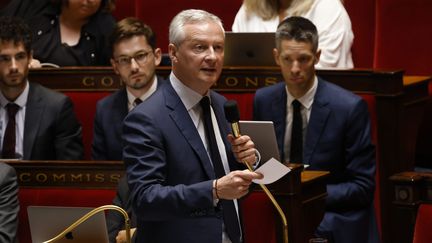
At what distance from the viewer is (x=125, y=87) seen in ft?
5.84

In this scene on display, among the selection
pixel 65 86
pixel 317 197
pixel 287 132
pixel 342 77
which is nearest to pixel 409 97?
pixel 342 77

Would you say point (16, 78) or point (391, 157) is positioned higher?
point (16, 78)

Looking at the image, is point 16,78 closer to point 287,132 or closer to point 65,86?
point 65,86

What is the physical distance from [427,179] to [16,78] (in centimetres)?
86

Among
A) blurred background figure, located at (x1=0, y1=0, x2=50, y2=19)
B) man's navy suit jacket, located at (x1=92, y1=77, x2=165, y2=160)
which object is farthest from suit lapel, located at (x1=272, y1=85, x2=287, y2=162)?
blurred background figure, located at (x1=0, y1=0, x2=50, y2=19)

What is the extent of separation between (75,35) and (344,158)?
76 centimetres

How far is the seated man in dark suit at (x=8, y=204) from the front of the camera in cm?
138

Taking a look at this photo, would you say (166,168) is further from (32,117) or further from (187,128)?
(32,117)

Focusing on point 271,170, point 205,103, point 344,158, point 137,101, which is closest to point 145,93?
point 137,101

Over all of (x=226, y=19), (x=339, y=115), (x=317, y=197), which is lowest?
(x=317, y=197)

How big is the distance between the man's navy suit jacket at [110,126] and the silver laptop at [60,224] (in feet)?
1.71

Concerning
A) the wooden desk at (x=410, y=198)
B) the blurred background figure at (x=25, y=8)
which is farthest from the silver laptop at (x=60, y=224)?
the blurred background figure at (x=25, y=8)

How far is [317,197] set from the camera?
1.43m

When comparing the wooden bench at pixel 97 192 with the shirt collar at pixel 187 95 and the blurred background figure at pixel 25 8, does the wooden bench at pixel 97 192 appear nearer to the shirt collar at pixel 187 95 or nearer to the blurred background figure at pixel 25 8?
the shirt collar at pixel 187 95
